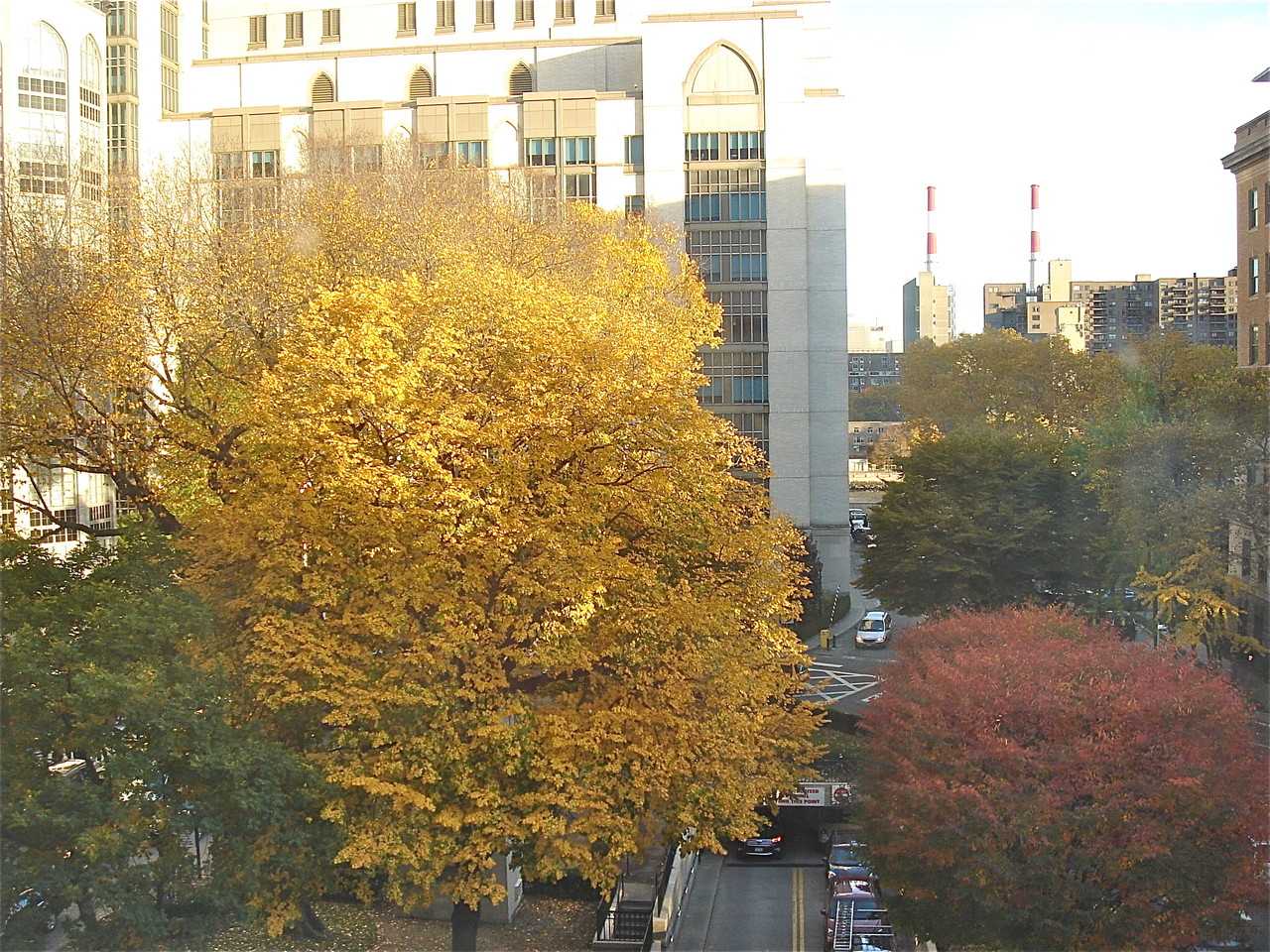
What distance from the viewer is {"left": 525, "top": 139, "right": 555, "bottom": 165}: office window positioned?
63.0 m

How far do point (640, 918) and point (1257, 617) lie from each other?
96.2ft

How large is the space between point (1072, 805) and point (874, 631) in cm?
3461

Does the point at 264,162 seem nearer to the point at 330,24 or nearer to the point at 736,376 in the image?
the point at 330,24

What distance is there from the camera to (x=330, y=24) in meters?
76.1

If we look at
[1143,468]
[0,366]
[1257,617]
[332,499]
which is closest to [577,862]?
[332,499]

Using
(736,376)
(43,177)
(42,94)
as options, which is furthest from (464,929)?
(736,376)

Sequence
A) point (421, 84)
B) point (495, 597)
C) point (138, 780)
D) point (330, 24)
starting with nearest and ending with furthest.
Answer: point (138, 780), point (495, 597), point (421, 84), point (330, 24)

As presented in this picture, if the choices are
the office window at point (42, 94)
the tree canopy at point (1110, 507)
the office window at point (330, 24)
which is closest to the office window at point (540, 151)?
the office window at point (330, 24)

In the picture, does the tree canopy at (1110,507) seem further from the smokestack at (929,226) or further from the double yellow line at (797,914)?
the smokestack at (929,226)

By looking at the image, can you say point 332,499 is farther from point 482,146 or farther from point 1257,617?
point 482,146

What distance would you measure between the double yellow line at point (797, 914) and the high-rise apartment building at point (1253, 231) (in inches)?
1080

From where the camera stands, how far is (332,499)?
19234 millimetres

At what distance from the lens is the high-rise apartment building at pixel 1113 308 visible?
13612 cm

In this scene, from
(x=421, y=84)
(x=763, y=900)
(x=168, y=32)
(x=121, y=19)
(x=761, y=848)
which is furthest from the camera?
(x=421, y=84)
